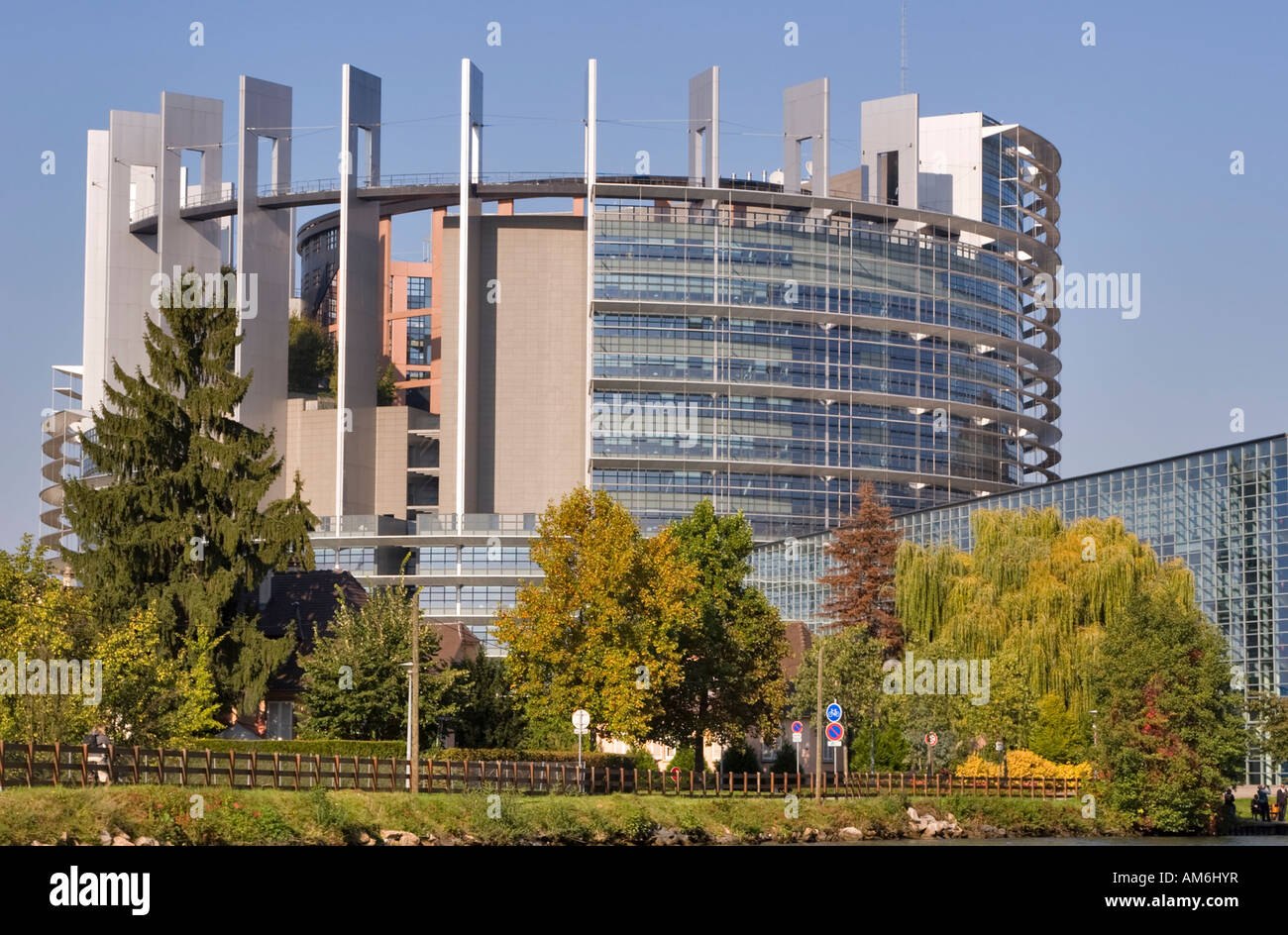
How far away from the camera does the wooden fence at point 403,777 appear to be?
3956cm

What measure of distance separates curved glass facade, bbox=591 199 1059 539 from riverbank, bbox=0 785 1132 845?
237 feet

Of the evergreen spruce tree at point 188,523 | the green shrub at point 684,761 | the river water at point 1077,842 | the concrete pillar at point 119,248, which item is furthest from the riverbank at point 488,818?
the concrete pillar at point 119,248

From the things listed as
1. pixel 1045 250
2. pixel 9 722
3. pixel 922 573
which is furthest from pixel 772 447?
pixel 9 722

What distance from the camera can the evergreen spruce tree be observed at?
2623 inches

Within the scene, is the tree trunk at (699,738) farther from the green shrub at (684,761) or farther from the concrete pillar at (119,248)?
the concrete pillar at (119,248)

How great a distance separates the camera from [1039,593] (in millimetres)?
69750

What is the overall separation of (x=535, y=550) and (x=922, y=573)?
22.2 metres

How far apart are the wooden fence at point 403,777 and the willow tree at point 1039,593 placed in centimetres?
636

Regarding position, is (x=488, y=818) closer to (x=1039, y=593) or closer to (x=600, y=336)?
(x=1039, y=593)

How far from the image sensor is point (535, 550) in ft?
203

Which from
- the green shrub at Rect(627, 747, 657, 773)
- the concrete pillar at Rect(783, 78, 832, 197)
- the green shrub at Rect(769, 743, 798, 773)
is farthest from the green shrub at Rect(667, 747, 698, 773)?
the concrete pillar at Rect(783, 78, 832, 197)

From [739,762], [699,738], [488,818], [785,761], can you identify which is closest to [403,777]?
[488,818]
